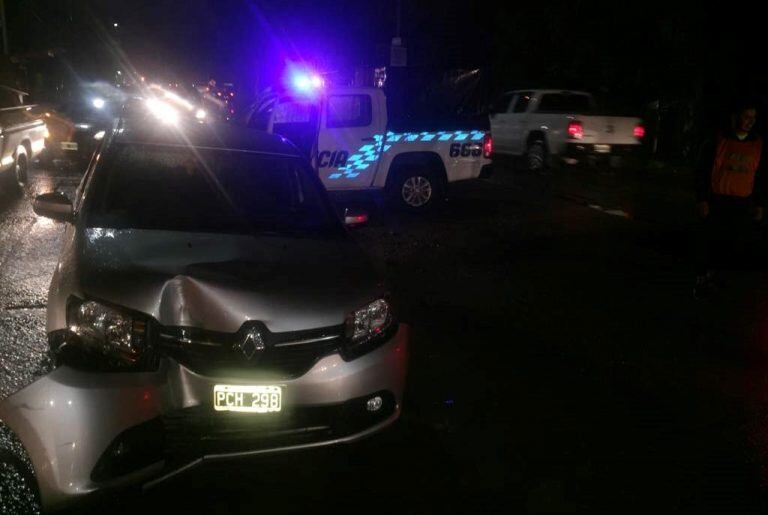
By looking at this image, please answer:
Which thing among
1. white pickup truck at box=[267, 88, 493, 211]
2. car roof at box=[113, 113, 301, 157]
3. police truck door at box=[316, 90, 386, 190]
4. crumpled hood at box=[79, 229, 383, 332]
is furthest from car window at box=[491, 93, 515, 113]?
crumpled hood at box=[79, 229, 383, 332]

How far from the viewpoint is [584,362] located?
5.89 m

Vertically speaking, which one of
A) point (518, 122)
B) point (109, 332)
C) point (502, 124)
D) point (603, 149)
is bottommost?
point (603, 149)

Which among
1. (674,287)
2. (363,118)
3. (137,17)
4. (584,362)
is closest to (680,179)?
(363,118)

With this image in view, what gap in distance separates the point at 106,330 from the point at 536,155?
15292 millimetres

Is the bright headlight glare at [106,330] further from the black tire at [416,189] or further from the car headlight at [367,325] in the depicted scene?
the black tire at [416,189]

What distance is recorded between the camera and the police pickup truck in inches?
446

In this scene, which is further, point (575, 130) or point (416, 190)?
point (575, 130)

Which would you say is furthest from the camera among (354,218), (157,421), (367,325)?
(354,218)

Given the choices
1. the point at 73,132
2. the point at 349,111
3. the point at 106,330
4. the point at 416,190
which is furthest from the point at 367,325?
the point at 73,132

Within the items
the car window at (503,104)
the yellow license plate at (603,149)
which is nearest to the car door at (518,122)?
the car window at (503,104)

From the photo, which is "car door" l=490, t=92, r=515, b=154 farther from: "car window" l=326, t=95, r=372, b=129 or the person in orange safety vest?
the person in orange safety vest

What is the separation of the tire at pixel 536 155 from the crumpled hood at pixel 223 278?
13.9 m

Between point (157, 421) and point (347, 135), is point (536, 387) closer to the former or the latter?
point (157, 421)

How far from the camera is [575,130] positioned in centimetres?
1648
